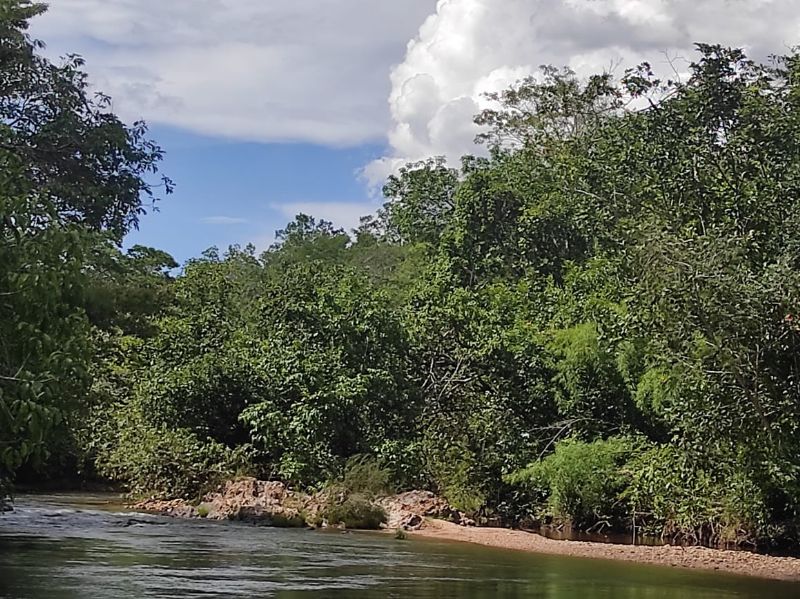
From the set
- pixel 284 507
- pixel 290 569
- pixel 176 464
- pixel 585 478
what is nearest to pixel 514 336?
pixel 585 478

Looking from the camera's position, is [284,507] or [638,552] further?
[284,507]

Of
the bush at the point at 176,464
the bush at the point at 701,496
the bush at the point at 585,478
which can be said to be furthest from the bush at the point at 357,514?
the bush at the point at 701,496

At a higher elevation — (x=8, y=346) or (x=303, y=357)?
(x=303, y=357)

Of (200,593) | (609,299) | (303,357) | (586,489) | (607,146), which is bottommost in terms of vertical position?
(200,593)

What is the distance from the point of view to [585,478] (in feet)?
88.6

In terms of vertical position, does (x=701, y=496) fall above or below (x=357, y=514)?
above

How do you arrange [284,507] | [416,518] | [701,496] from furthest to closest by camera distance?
1. [284,507]
2. [416,518]
3. [701,496]

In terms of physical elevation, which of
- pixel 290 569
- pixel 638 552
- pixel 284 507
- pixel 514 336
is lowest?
pixel 290 569

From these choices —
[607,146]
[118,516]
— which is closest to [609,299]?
[607,146]

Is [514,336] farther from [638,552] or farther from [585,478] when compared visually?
[638,552]

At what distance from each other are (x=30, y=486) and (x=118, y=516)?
11660 mm

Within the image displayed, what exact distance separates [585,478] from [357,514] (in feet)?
19.2

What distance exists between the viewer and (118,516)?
28.2 m

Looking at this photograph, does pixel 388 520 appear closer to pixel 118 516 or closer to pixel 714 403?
pixel 118 516
